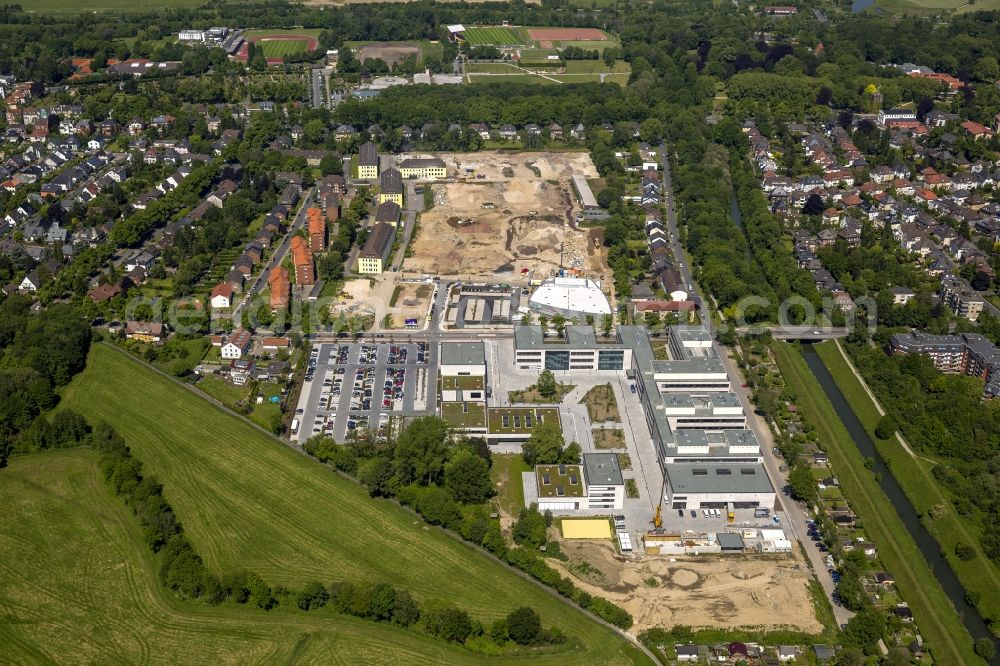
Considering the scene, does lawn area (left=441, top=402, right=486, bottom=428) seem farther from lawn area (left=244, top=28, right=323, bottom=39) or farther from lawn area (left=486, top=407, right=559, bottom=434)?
lawn area (left=244, top=28, right=323, bottom=39)

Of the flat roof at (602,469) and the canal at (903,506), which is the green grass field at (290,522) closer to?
the flat roof at (602,469)

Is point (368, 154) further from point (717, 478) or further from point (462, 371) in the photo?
point (717, 478)

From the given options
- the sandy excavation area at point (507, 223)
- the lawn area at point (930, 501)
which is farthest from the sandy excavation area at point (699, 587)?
the sandy excavation area at point (507, 223)

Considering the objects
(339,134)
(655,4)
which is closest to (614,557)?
(339,134)

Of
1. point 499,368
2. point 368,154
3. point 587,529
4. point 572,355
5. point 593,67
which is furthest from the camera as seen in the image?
point 593,67

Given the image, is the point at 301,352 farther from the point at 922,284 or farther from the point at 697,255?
the point at 922,284

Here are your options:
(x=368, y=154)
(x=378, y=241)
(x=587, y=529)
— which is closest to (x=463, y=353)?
(x=587, y=529)
